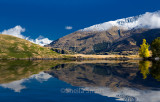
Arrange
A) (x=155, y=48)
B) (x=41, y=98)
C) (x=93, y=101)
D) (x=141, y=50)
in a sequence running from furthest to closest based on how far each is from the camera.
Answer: (x=141, y=50) < (x=155, y=48) < (x=41, y=98) < (x=93, y=101)

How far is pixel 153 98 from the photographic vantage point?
1797cm

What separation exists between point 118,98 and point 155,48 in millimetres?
153808

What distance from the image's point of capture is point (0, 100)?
17.4 metres

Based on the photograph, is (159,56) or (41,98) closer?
(41,98)

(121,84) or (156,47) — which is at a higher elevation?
(156,47)

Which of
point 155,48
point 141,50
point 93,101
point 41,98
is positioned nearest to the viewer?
point 93,101

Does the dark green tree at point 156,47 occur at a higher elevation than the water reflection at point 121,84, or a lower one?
higher

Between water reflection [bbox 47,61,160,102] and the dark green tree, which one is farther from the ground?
the dark green tree

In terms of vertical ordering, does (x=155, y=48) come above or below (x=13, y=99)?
above

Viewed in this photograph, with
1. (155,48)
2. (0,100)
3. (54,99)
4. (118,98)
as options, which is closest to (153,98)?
(118,98)

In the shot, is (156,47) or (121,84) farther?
(156,47)

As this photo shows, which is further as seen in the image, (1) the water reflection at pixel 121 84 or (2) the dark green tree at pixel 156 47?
(2) the dark green tree at pixel 156 47

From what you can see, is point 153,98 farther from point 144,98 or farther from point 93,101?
point 93,101

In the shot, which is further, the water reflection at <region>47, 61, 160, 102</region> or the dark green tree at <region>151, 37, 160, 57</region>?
the dark green tree at <region>151, 37, 160, 57</region>
